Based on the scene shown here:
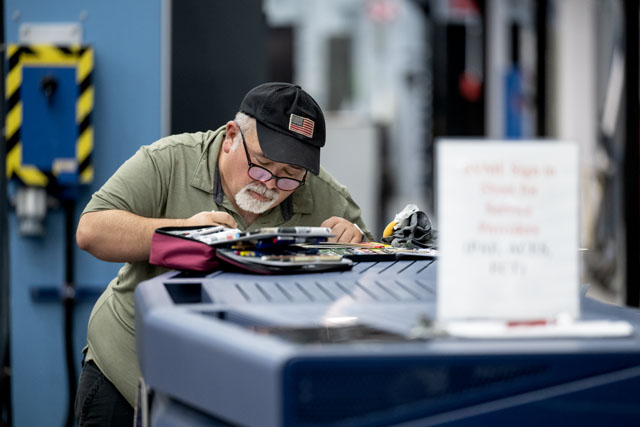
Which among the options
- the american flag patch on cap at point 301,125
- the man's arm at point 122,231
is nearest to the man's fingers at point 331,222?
the american flag patch on cap at point 301,125

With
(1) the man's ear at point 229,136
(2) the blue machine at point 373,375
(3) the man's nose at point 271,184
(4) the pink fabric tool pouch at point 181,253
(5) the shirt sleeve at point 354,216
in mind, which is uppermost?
(1) the man's ear at point 229,136

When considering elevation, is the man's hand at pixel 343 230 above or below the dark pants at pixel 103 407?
above

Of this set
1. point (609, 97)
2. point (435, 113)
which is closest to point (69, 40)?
point (609, 97)

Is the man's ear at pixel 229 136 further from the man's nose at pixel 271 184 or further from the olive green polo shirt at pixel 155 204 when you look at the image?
the man's nose at pixel 271 184

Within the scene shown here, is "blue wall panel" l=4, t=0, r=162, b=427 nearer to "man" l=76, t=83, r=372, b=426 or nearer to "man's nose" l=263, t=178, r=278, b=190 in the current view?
"man" l=76, t=83, r=372, b=426

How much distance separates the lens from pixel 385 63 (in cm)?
2072

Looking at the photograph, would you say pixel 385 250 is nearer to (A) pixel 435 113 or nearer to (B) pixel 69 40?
(B) pixel 69 40

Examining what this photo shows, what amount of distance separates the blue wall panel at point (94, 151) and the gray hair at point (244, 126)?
1544 mm

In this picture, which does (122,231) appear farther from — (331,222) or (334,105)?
(334,105)

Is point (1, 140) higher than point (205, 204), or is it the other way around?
point (1, 140)

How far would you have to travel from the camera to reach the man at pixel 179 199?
2.02m

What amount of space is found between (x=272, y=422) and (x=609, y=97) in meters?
7.43

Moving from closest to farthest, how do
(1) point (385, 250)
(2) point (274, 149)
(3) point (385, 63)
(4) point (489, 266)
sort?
1. (4) point (489, 266)
2. (1) point (385, 250)
3. (2) point (274, 149)
4. (3) point (385, 63)

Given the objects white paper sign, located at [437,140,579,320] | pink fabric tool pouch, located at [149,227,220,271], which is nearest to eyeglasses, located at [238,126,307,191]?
pink fabric tool pouch, located at [149,227,220,271]
